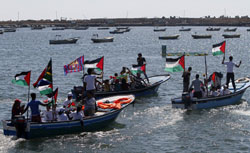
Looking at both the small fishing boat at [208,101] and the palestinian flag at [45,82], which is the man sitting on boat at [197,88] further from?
the palestinian flag at [45,82]

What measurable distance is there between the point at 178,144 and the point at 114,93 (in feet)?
31.5

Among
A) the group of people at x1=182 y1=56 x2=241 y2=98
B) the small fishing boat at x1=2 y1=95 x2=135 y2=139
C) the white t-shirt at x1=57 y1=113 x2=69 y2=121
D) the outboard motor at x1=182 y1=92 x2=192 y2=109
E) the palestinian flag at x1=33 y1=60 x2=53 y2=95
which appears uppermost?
the palestinian flag at x1=33 y1=60 x2=53 y2=95

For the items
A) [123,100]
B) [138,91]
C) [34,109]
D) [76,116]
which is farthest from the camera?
[138,91]

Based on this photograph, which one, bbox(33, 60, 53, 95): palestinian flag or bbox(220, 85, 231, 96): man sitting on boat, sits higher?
bbox(33, 60, 53, 95): palestinian flag

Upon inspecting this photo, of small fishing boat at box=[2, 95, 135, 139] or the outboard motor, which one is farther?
the outboard motor

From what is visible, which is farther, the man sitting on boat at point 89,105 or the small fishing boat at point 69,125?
the man sitting on boat at point 89,105

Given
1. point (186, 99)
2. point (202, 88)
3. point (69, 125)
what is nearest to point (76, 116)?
point (69, 125)

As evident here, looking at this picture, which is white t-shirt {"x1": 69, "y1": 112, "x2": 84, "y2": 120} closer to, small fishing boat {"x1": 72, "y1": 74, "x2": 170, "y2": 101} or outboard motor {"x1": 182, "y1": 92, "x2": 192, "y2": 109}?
small fishing boat {"x1": 72, "y1": 74, "x2": 170, "y2": 101}

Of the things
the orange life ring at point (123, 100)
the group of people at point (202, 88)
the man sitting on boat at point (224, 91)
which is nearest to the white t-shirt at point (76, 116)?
the orange life ring at point (123, 100)

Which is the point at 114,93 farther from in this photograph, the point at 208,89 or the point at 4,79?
the point at 4,79

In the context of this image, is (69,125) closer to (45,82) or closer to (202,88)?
(45,82)

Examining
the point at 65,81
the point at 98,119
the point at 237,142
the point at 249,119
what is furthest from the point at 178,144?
the point at 65,81

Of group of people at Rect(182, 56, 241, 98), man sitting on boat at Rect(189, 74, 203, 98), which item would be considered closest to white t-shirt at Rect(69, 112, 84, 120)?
group of people at Rect(182, 56, 241, 98)

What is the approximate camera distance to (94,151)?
20.9m
